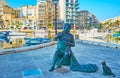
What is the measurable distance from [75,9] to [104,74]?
90.8m

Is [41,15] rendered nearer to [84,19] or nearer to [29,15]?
[29,15]

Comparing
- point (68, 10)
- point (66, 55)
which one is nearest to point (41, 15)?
point (68, 10)

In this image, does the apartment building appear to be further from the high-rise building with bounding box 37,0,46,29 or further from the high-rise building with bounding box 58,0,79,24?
the high-rise building with bounding box 58,0,79,24

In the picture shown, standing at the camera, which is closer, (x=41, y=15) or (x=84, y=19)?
(x=41, y=15)

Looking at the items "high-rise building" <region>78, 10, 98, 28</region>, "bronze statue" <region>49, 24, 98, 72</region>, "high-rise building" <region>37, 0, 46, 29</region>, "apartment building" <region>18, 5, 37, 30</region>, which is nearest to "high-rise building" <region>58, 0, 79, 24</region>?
"high-rise building" <region>37, 0, 46, 29</region>

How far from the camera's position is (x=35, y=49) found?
15680mm

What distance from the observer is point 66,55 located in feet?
28.0

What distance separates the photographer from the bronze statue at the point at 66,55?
8562mm

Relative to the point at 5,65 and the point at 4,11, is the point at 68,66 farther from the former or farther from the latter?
the point at 4,11

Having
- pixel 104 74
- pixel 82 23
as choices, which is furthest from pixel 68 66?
pixel 82 23

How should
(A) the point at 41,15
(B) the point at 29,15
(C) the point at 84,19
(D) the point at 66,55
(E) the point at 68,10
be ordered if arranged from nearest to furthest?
(D) the point at 66,55 → (A) the point at 41,15 → (E) the point at 68,10 → (C) the point at 84,19 → (B) the point at 29,15

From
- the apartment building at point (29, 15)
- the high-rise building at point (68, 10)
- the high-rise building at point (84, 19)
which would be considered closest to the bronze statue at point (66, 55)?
the apartment building at point (29, 15)

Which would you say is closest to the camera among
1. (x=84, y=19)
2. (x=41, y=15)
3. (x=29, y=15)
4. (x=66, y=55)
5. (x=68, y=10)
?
(x=66, y=55)

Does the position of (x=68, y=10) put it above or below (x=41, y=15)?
above
